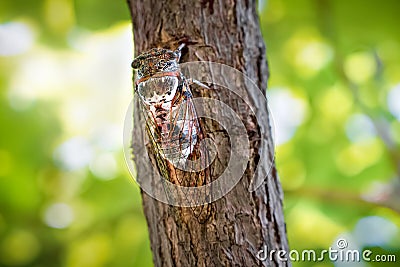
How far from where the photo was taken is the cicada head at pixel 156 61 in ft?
4.38

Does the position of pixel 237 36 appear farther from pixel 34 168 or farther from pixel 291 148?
pixel 34 168

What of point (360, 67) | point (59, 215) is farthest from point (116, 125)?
point (360, 67)

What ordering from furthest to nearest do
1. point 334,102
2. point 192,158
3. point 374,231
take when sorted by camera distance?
point 334,102
point 374,231
point 192,158

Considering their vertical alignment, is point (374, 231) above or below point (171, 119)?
below

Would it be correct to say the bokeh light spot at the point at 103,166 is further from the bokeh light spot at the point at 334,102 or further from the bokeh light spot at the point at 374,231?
the bokeh light spot at the point at 374,231

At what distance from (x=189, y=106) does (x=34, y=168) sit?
1.80 meters

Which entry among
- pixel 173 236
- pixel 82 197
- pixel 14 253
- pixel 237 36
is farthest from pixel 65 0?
pixel 173 236

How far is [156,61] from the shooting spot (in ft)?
4.40

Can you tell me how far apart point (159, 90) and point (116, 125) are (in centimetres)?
163

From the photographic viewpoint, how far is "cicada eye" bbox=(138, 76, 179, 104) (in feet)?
→ 4.41

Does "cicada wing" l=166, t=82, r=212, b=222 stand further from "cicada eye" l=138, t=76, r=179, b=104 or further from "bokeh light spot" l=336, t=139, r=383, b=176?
"bokeh light spot" l=336, t=139, r=383, b=176
